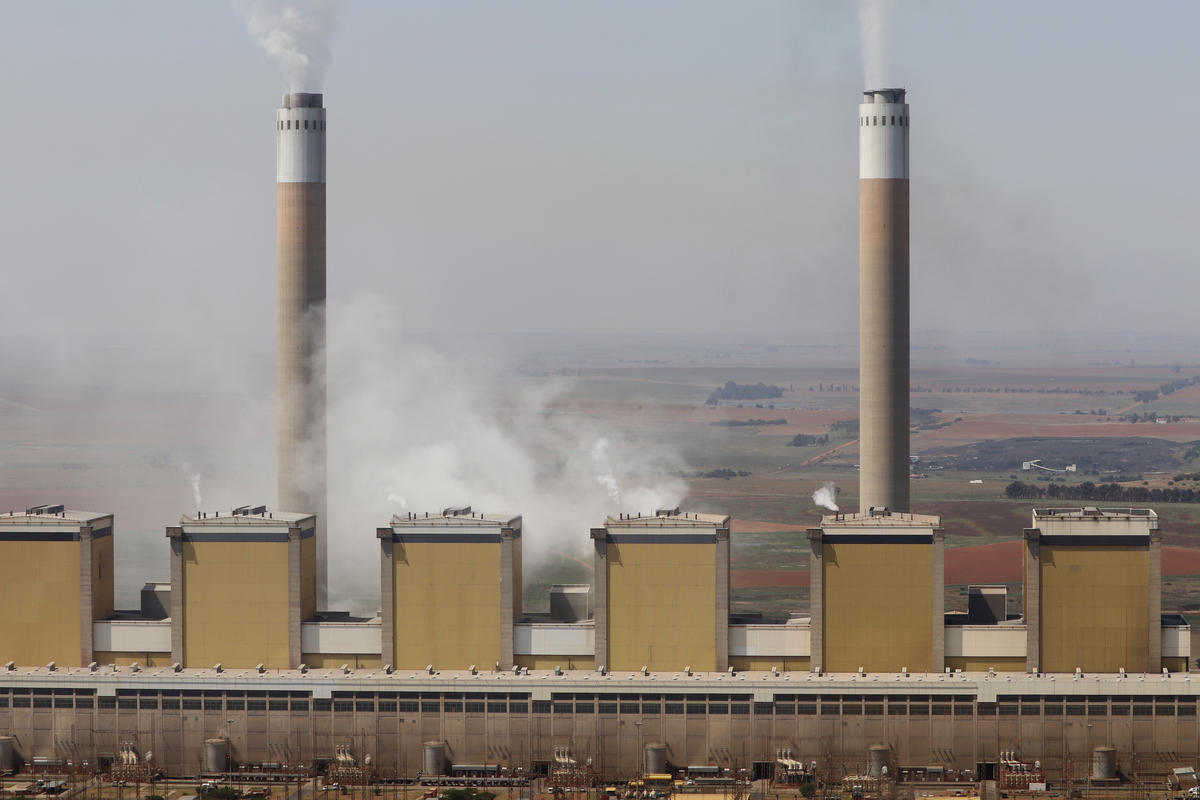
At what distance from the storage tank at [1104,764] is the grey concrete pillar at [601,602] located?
15949 mm

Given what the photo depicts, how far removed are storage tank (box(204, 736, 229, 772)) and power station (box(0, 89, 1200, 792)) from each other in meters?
0.11

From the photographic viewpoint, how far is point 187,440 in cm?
16175

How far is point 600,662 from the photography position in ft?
186

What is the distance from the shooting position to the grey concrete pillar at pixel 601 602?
2228 inches

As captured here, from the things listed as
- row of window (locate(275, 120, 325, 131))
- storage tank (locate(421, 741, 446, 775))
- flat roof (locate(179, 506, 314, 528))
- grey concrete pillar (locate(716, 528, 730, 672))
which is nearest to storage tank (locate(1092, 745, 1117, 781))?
grey concrete pillar (locate(716, 528, 730, 672))

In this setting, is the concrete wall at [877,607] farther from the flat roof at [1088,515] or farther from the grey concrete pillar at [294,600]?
the grey concrete pillar at [294,600]

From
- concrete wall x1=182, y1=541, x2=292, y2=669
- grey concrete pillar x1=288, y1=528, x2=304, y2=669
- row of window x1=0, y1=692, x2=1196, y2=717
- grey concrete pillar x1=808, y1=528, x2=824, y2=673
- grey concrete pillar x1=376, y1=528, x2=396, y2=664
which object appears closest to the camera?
row of window x1=0, y1=692, x2=1196, y2=717

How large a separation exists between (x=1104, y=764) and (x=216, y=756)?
28.6 metres

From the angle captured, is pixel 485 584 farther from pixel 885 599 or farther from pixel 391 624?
pixel 885 599

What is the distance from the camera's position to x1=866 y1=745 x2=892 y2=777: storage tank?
54062 millimetres

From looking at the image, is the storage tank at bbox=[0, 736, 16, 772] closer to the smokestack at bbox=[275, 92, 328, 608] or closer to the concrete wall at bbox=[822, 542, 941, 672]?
the smokestack at bbox=[275, 92, 328, 608]

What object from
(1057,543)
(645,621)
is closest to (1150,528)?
A: (1057,543)

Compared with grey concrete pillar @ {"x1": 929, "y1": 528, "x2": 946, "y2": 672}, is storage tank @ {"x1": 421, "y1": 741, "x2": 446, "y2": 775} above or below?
below

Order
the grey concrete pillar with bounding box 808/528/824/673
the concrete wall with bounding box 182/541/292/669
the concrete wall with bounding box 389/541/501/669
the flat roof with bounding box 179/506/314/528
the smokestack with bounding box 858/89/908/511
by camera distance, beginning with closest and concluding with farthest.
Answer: the grey concrete pillar with bounding box 808/528/824/673 → the concrete wall with bounding box 389/541/501/669 → the concrete wall with bounding box 182/541/292/669 → the flat roof with bounding box 179/506/314/528 → the smokestack with bounding box 858/89/908/511
